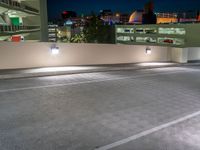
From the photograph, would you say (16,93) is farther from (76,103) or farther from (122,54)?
(122,54)

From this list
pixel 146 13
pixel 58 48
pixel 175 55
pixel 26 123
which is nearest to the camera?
pixel 26 123

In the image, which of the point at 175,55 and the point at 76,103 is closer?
the point at 76,103

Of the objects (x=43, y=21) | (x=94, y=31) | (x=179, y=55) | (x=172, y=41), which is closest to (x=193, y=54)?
(x=179, y=55)

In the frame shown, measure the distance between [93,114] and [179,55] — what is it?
53.0 ft

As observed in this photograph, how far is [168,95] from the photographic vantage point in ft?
32.0

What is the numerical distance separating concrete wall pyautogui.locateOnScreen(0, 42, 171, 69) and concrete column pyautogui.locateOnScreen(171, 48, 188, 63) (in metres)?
0.65

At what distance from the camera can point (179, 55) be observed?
70.7ft

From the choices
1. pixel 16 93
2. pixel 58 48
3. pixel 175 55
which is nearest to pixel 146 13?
pixel 175 55

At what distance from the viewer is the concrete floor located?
526 cm

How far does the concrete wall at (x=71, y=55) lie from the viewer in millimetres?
14430

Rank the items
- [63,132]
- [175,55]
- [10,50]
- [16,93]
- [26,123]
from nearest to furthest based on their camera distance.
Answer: [63,132], [26,123], [16,93], [10,50], [175,55]

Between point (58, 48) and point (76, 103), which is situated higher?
point (58, 48)

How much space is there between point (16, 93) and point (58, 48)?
6958mm

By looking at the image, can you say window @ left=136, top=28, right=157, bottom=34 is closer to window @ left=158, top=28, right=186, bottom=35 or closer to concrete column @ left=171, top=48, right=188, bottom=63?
window @ left=158, top=28, right=186, bottom=35
